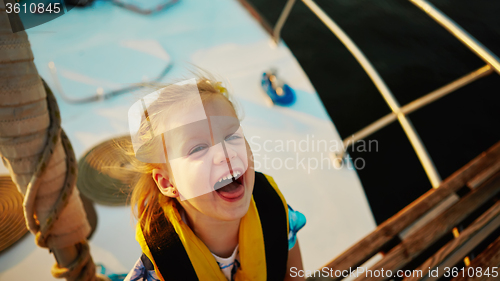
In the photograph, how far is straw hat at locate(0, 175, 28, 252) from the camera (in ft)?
1.41

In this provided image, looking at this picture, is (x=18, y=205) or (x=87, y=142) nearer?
(x=18, y=205)

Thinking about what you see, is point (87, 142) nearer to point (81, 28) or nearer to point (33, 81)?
point (81, 28)

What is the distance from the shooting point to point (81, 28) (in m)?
0.49

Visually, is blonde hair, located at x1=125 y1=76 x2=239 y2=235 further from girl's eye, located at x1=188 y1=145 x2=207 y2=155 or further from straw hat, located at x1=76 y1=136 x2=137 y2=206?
straw hat, located at x1=76 y1=136 x2=137 y2=206

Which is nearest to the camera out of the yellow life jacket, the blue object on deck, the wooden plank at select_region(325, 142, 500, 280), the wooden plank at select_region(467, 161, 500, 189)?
the yellow life jacket

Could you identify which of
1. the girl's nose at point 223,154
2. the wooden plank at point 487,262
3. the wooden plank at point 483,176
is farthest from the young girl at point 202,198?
the wooden plank at point 483,176

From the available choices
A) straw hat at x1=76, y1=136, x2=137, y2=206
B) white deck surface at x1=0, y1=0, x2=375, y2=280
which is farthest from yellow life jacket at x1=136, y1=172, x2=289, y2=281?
straw hat at x1=76, y1=136, x2=137, y2=206

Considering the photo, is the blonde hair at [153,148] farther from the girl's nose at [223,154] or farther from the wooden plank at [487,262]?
the wooden plank at [487,262]

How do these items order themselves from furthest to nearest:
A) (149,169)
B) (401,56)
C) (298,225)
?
(401,56) < (298,225) < (149,169)

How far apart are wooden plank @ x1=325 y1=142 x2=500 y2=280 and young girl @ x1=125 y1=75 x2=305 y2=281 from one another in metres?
0.08

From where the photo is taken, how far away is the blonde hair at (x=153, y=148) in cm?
28

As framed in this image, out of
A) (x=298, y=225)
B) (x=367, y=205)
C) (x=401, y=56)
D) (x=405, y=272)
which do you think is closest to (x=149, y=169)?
(x=298, y=225)

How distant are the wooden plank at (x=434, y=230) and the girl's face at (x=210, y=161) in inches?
11.2

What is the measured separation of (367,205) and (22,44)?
0.82 meters
